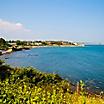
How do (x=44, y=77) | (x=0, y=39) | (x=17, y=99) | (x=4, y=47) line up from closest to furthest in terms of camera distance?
(x=17, y=99)
(x=44, y=77)
(x=4, y=47)
(x=0, y=39)

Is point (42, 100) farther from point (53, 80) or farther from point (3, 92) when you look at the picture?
point (53, 80)

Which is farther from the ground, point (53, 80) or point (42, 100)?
point (42, 100)

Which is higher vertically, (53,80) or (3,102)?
(3,102)

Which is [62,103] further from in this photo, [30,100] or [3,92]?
[3,92]

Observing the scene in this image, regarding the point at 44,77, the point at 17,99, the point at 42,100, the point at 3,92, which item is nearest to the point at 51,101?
the point at 42,100

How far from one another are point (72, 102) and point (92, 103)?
5.78 feet

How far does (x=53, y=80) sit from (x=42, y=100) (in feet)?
71.8

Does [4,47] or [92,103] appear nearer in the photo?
[92,103]

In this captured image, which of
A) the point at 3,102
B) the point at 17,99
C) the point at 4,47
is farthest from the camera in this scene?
the point at 4,47

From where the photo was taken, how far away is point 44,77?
114 feet

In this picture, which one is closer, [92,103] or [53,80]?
[92,103]

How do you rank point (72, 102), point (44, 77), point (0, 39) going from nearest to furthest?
point (72, 102) < point (44, 77) < point (0, 39)

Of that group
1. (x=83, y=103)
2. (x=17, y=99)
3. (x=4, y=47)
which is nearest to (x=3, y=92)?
(x=17, y=99)

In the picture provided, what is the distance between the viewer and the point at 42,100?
48.5 feet
